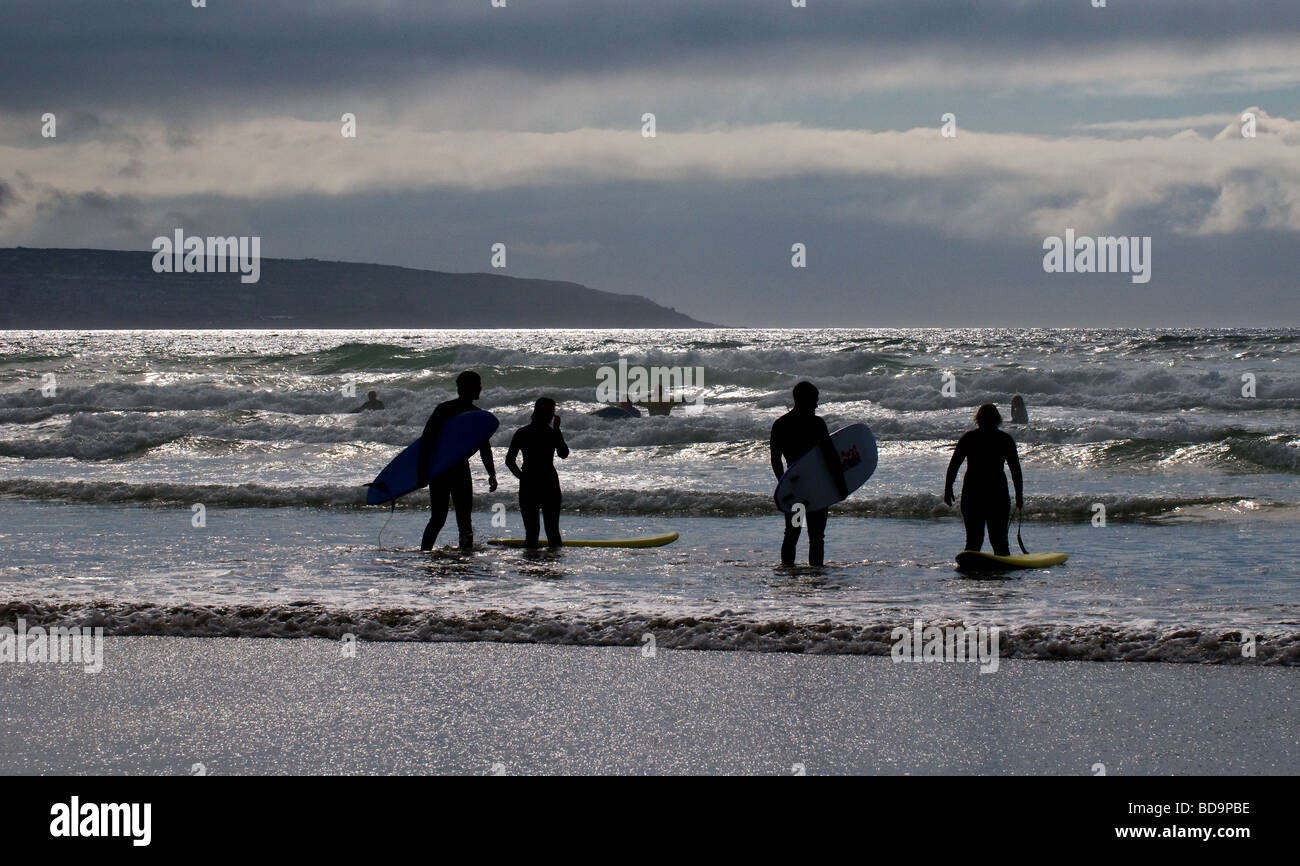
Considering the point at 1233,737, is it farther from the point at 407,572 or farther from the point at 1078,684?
the point at 407,572

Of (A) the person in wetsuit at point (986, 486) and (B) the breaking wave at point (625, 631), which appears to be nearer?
(B) the breaking wave at point (625, 631)

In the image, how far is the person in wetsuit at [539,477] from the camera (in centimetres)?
1045

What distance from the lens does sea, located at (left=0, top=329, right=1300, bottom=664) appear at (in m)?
6.82

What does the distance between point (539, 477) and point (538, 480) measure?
0.09 ft

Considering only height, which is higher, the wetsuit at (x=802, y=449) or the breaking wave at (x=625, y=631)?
the wetsuit at (x=802, y=449)

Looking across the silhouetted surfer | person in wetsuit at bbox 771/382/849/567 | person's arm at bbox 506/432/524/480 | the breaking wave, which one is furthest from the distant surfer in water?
the breaking wave

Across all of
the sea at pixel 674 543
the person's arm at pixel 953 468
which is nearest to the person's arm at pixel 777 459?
the sea at pixel 674 543

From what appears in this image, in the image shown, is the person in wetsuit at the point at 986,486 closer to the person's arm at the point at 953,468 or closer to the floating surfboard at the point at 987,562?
the person's arm at the point at 953,468

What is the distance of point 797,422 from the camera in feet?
31.4

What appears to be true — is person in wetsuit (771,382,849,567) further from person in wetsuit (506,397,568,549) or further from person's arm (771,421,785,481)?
person in wetsuit (506,397,568,549)

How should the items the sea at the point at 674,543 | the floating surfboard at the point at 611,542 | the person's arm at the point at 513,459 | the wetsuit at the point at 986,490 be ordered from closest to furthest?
the sea at the point at 674,543, the wetsuit at the point at 986,490, the person's arm at the point at 513,459, the floating surfboard at the point at 611,542

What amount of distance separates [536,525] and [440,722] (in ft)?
18.1

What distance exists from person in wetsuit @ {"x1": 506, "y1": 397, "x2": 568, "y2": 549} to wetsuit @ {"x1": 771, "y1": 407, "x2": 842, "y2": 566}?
204cm

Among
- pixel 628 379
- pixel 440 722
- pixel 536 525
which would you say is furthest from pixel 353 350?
pixel 440 722
